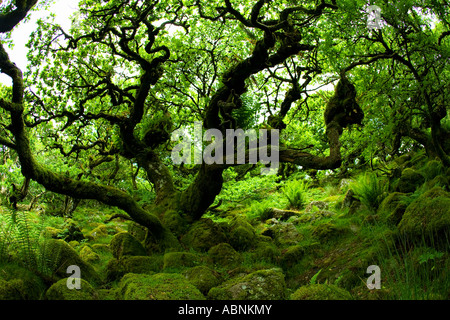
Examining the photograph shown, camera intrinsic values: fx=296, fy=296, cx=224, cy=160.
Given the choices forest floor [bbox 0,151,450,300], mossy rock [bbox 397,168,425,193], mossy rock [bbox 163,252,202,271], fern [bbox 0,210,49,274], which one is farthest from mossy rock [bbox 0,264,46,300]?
mossy rock [bbox 397,168,425,193]

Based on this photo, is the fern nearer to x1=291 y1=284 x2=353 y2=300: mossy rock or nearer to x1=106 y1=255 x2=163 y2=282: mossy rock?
x1=106 y1=255 x2=163 y2=282: mossy rock

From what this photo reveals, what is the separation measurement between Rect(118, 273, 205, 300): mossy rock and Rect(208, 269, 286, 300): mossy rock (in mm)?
281

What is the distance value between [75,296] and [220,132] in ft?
16.3

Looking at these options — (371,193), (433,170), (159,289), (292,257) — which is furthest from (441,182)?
(159,289)

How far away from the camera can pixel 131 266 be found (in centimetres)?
543

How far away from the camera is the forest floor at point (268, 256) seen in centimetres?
331

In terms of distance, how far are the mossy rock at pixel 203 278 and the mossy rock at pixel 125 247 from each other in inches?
75.4

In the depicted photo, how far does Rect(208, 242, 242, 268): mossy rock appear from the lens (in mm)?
5777

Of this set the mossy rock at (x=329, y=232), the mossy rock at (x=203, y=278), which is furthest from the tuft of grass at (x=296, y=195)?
the mossy rock at (x=203, y=278)

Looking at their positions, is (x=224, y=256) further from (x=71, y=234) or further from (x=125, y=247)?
(x=71, y=234)

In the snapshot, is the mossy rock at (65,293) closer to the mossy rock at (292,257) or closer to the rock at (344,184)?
the mossy rock at (292,257)

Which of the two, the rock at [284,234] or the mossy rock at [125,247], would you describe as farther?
the rock at [284,234]

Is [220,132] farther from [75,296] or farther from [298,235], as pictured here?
[75,296]
